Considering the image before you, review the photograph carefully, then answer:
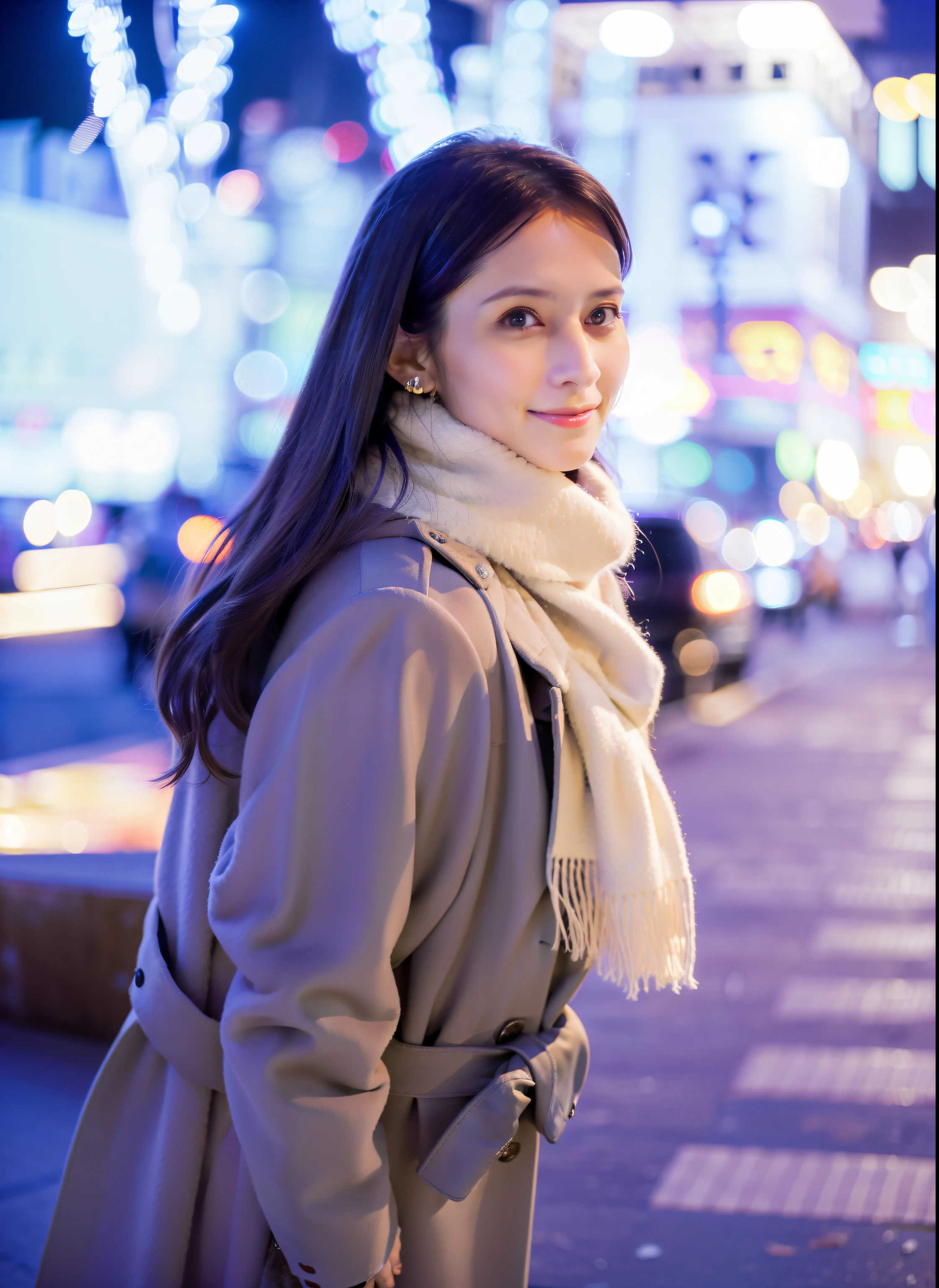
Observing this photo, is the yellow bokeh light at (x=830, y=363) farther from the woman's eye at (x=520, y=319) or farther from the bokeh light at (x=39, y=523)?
the bokeh light at (x=39, y=523)

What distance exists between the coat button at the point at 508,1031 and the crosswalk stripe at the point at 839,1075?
249 centimetres

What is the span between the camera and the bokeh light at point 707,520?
1210cm

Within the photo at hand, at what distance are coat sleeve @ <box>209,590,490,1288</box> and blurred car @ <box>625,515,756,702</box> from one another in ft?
26.4

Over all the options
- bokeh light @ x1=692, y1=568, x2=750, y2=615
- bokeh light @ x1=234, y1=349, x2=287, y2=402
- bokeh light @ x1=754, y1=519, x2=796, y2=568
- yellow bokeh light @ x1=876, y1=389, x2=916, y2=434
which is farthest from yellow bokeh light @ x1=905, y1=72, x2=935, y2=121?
bokeh light @ x1=234, y1=349, x2=287, y2=402

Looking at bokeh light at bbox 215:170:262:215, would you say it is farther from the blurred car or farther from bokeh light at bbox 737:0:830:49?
the blurred car

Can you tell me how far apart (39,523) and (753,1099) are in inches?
584

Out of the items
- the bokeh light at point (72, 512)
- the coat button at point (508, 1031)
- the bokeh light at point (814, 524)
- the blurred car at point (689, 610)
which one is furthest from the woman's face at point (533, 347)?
the bokeh light at point (72, 512)

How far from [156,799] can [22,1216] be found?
342 cm

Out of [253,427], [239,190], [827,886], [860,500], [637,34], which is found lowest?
[253,427]

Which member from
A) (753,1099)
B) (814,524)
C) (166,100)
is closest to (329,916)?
(753,1099)

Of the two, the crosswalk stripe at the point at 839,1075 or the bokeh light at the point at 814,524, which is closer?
the crosswalk stripe at the point at 839,1075

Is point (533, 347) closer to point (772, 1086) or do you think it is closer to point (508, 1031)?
point (508, 1031)

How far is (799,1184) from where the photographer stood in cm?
306

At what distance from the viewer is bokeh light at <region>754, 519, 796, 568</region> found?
51.5 ft
